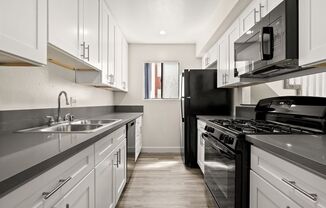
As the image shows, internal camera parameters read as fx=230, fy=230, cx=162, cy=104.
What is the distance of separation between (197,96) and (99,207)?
267 centimetres

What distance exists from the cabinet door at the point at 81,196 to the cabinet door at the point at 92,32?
1148mm

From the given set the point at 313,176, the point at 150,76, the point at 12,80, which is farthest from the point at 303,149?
the point at 150,76

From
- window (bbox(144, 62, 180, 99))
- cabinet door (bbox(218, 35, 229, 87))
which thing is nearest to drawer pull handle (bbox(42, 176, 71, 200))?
cabinet door (bbox(218, 35, 229, 87))

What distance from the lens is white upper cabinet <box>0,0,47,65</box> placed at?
99 centimetres

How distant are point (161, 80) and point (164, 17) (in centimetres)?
194

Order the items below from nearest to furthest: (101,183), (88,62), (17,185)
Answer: (17,185)
(101,183)
(88,62)

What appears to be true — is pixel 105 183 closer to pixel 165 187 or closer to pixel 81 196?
pixel 81 196

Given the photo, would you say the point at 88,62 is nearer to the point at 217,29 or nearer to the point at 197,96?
the point at 217,29

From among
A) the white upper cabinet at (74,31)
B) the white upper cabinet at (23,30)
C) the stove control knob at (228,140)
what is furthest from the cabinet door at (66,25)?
the stove control knob at (228,140)

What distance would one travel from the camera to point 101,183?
1700 millimetres

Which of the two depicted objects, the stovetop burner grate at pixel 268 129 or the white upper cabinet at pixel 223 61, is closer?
the stovetop burner grate at pixel 268 129

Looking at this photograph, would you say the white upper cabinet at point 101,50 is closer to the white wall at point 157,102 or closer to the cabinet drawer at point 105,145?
the cabinet drawer at point 105,145

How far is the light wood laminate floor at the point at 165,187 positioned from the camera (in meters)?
2.55

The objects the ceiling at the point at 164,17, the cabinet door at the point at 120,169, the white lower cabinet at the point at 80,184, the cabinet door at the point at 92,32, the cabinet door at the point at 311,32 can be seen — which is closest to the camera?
the white lower cabinet at the point at 80,184
